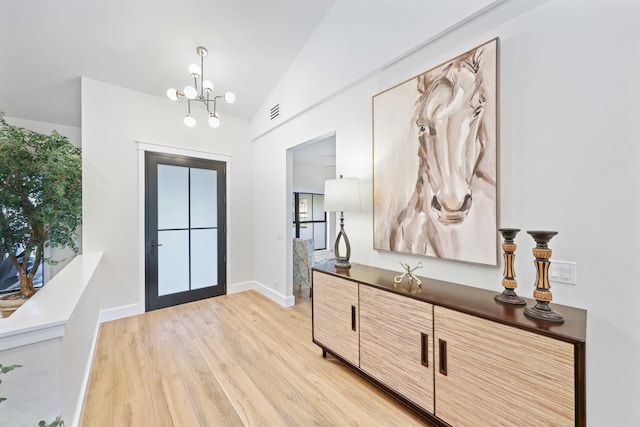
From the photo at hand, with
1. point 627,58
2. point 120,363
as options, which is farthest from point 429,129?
point 120,363

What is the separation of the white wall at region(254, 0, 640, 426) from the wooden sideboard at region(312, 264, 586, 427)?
7.8 inches

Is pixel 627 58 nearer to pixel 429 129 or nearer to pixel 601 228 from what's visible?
pixel 601 228

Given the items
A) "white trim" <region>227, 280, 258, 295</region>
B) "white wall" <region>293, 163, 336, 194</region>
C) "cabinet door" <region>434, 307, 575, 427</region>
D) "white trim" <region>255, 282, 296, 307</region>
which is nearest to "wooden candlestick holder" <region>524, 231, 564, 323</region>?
"cabinet door" <region>434, 307, 575, 427</region>

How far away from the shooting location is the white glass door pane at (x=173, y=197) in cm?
373

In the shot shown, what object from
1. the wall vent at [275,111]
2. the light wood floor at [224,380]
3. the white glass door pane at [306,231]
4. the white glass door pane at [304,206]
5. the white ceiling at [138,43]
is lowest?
the light wood floor at [224,380]

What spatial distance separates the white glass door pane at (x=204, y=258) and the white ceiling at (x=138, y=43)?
217cm

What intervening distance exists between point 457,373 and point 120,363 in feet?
9.33

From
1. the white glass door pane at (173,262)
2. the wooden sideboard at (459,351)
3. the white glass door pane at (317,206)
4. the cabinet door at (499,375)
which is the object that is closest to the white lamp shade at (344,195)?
the wooden sideboard at (459,351)

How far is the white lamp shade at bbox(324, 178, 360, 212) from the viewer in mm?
2391

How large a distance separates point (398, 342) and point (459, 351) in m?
0.42

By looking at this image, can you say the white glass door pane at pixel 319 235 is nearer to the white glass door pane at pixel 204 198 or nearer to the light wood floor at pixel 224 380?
the white glass door pane at pixel 204 198

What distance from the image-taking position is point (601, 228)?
1.32 meters

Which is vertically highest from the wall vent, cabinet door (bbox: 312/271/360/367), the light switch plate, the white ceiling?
the white ceiling

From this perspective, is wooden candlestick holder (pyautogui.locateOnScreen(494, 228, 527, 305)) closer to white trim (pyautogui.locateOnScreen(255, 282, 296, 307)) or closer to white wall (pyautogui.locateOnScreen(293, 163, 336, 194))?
white trim (pyautogui.locateOnScreen(255, 282, 296, 307))
